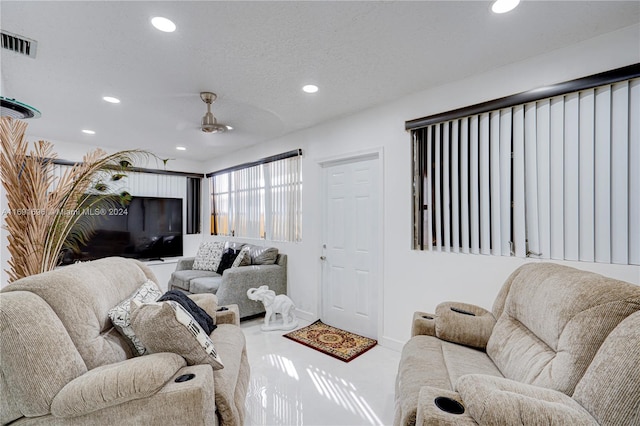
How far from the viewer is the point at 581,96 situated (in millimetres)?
2043

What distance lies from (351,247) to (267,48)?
2258 millimetres

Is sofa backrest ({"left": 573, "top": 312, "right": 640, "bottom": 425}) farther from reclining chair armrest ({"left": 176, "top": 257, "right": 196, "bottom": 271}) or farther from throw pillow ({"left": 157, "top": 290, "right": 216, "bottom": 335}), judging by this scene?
reclining chair armrest ({"left": 176, "top": 257, "right": 196, "bottom": 271})

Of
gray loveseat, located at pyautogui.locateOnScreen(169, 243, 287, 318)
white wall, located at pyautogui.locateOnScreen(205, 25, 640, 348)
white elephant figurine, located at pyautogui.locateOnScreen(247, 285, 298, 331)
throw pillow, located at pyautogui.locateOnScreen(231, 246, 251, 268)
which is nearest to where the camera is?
white wall, located at pyautogui.locateOnScreen(205, 25, 640, 348)

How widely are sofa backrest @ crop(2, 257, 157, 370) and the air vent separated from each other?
5.32 feet

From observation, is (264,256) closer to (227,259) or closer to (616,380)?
(227,259)

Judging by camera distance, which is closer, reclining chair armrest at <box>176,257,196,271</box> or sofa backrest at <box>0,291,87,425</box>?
sofa backrest at <box>0,291,87,425</box>

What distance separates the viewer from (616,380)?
958 mm

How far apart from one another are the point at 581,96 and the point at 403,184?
1.43 meters

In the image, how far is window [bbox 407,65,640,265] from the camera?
74.8 inches

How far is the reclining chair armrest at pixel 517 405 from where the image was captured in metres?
0.96

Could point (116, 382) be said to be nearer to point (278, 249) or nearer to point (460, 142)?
point (460, 142)

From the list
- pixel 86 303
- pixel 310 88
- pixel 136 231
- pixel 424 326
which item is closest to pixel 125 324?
pixel 86 303

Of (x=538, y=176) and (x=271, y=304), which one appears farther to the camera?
(x=271, y=304)

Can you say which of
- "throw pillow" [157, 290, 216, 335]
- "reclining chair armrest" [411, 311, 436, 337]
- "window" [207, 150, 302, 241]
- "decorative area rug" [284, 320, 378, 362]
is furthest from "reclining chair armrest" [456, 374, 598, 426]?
"window" [207, 150, 302, 241]
